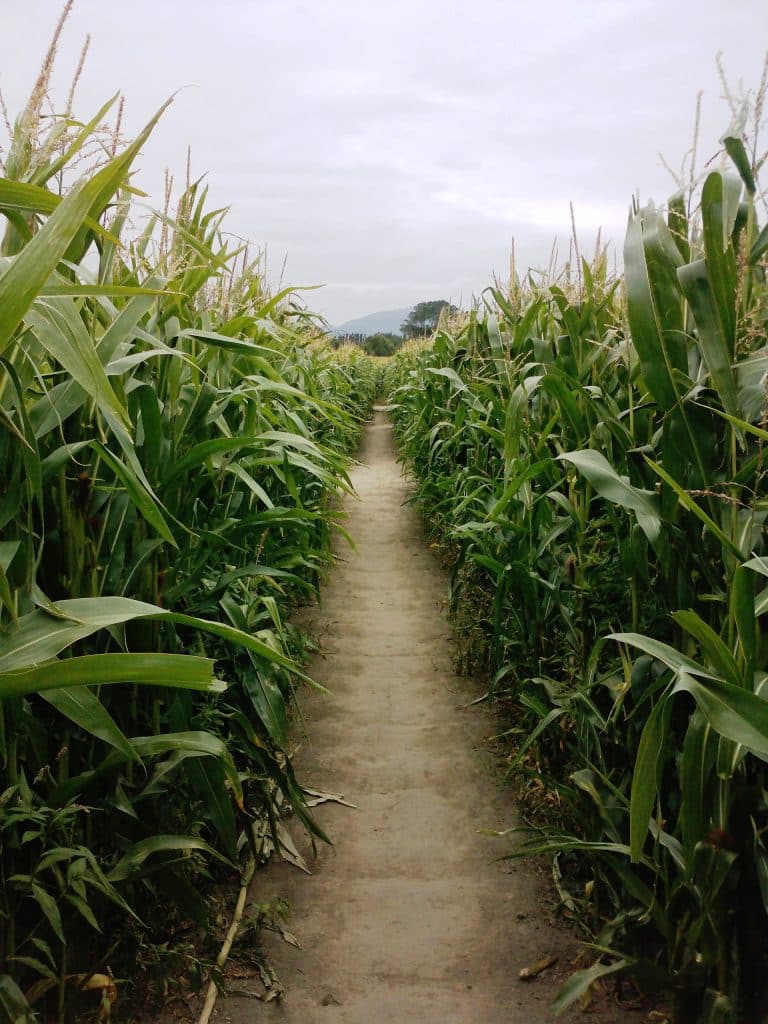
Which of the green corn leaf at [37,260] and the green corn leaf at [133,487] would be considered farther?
the green corn leaf at [133,487]

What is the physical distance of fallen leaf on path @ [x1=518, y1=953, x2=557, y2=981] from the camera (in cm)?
185

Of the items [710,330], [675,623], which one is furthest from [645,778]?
[710,330]

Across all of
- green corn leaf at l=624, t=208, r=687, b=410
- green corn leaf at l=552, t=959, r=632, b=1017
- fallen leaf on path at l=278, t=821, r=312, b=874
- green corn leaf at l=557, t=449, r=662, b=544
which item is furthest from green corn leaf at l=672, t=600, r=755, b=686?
fallen leaf on path at l=278, t=821, r=312, b=874

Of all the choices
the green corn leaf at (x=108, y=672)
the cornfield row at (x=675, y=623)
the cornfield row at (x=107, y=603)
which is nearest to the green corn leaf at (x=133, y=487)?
the cornfield row at (x=107, y=603)

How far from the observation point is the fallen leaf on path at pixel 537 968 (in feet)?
6.08

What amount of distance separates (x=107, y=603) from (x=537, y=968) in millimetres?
1345

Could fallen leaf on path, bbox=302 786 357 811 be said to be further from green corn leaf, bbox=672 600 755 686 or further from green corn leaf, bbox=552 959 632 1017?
green corn leaf, bbox=672 600 755 686

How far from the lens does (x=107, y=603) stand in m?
1.27

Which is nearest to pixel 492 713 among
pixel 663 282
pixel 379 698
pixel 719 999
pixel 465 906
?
pixel 379 698

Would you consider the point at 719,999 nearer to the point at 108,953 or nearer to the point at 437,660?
the point at 108,953

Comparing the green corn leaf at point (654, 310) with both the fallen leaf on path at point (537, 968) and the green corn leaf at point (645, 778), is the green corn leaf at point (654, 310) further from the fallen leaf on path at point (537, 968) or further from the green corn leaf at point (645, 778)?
the fallen leaf on path at point (537, 968)

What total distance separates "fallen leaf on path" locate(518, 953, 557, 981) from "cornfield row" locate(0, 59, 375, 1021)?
62 centimetres

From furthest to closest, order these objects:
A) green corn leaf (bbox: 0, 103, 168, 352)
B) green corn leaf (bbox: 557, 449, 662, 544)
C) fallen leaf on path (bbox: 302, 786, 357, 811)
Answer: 1. fallen leaf on path (bbox: 302, 786, 357, 811)
2. green corn leaf (bbox: 557, 449, 662, 544)
3. green corn leaf (bbox: 0, 103, 168, 352)

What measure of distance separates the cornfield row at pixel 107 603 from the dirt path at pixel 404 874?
0.27m
